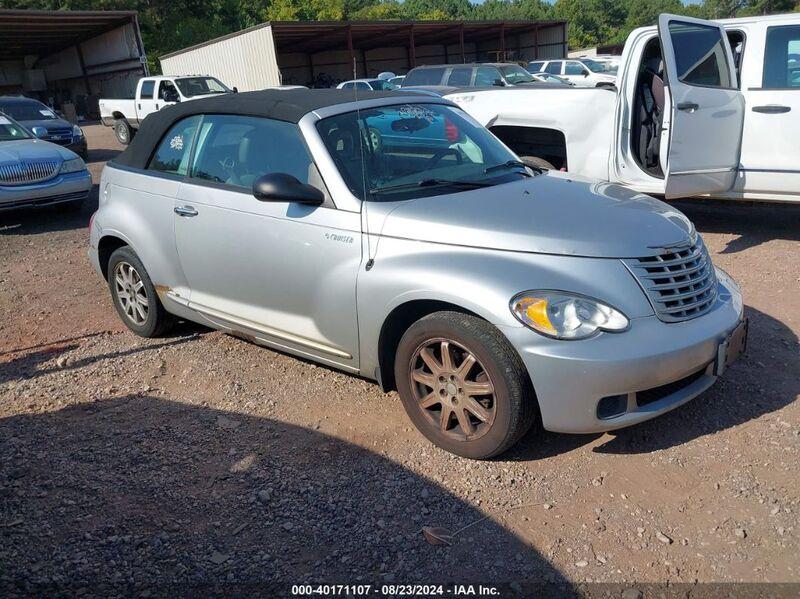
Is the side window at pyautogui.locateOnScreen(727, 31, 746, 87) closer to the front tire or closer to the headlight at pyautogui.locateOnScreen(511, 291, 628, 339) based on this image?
the headlight at pyautogui.locateOnScreen(511, 291, 628, 339)

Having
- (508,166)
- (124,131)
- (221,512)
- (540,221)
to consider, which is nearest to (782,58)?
(508,166)

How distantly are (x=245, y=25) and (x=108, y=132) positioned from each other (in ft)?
87.5

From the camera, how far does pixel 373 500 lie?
3141 millimetres

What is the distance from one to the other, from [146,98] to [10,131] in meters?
10.8

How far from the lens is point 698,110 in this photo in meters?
6.32

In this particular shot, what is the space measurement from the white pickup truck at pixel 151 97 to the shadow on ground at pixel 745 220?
15.5 meters

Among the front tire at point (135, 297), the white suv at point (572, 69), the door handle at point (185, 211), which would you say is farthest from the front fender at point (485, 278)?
the white suv at point (572, 69)

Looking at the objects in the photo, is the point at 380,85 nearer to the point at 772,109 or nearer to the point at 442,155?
the point at 772,109

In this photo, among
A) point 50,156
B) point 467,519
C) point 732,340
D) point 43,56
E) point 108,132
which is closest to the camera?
point 467,519

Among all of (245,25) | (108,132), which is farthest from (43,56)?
(108,132)

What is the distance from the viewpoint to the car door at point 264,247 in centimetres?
367

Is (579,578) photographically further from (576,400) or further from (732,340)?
(732,340)

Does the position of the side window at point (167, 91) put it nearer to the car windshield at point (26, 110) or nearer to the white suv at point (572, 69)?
the car windshield at point (26, 110)

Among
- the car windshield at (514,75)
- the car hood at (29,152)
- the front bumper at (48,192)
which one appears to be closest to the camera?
the front bumper at (48,192)
